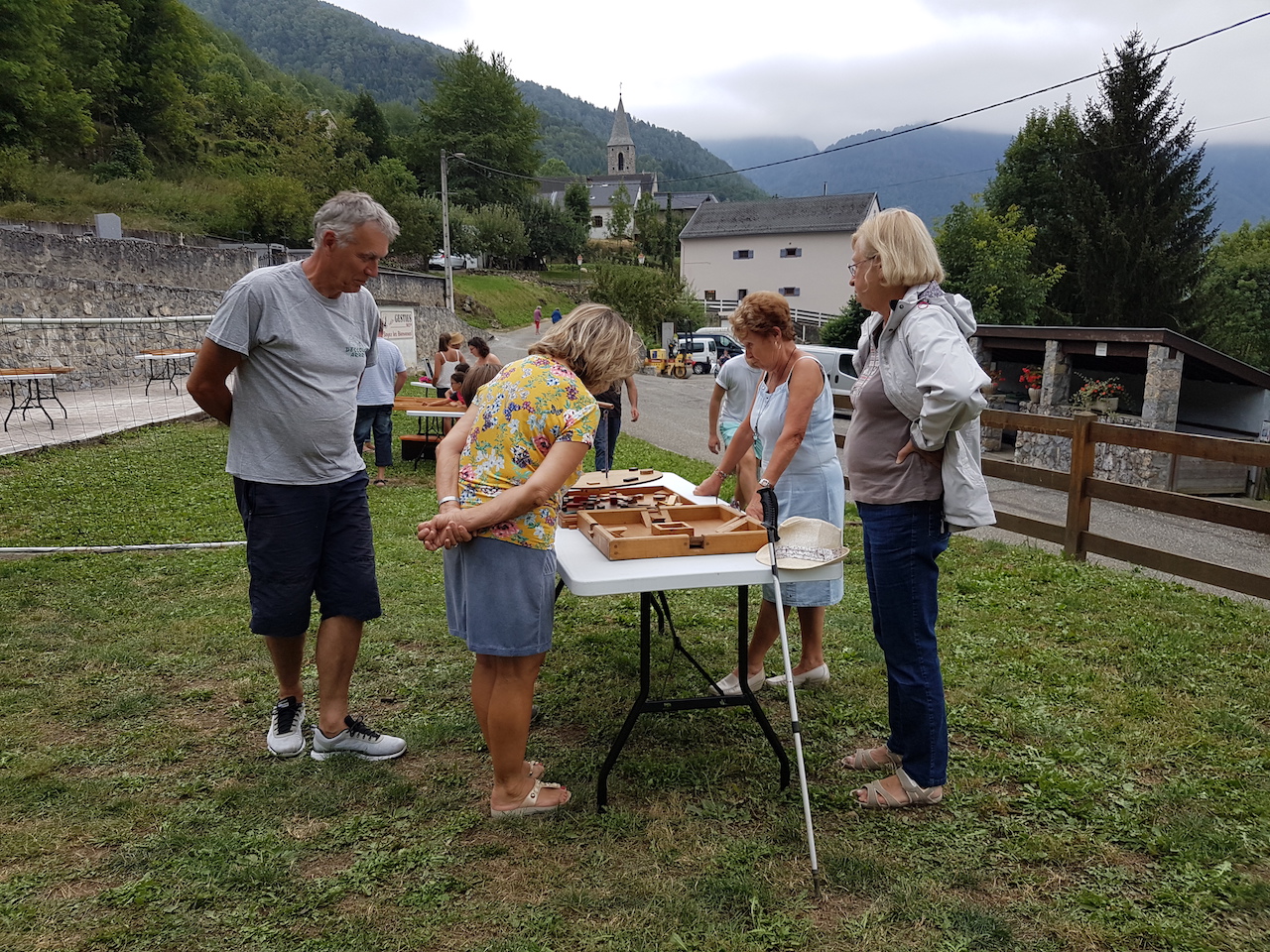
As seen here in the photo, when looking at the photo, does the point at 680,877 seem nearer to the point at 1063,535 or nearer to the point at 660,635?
the point at 660,635

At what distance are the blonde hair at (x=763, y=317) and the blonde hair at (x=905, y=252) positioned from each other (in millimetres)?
945

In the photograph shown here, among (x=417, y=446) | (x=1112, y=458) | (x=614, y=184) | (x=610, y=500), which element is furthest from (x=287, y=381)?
(x=614, y=184)

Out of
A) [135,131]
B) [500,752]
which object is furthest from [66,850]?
[135,131]

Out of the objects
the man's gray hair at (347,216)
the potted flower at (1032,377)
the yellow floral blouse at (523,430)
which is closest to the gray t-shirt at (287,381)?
the man's gray hair at (347,216)

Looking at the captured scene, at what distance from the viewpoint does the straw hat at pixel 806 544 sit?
2828 mm

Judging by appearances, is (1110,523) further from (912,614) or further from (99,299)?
A: (99,299)

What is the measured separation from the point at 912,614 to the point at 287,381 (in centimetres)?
218

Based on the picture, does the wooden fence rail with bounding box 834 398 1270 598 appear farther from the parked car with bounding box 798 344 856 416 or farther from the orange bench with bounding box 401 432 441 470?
the parked car with bounding box 798 344 856 416

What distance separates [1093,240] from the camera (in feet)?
99.5

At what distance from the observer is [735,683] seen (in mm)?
3959

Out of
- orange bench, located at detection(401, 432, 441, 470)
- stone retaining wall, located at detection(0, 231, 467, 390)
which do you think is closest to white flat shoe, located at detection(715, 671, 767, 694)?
orange bench, located at detection(401, 432, 441, 470)

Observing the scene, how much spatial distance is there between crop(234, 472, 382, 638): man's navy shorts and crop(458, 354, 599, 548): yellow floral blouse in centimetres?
76

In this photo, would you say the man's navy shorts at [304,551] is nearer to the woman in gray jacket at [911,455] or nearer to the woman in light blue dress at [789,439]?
the woman in light blue dress at [789,439]

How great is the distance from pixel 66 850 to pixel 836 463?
302cm
